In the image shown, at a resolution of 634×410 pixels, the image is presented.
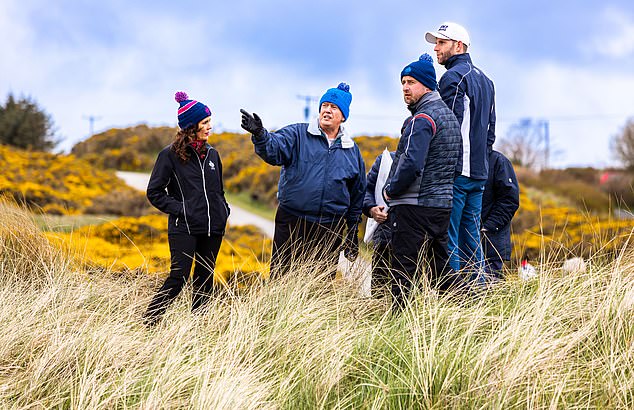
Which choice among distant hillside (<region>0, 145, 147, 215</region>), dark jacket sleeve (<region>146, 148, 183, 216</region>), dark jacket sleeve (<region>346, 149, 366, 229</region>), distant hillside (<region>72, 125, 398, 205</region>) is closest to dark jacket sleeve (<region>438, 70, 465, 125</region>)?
dark jacket sleeve (<region>346, 149, 366, 229</region>)

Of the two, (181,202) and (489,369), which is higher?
(181,202)

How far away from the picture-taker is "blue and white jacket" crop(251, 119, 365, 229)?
192 inches

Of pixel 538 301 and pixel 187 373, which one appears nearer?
pixel 187 373

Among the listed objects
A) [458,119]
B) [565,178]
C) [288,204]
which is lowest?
[565,178]

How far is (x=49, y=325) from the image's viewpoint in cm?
384

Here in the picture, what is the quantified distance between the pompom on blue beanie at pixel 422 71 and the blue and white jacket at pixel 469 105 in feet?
0.81

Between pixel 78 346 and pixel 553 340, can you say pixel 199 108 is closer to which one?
pixel 78 346

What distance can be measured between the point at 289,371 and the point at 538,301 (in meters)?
1.45

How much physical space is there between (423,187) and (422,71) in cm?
74

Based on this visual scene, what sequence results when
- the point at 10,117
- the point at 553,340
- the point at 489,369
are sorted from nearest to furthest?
1. the point at 489,369
2. the point at 553,340
3. the point at 10,117

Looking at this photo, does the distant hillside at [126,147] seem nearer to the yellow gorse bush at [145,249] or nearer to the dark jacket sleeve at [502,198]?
the yellow gorse bush at [145,249]

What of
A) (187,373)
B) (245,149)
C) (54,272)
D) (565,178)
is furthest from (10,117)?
(187,373)

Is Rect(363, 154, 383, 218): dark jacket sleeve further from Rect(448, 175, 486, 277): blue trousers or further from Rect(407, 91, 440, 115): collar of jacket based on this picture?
Rect(407, 91, 440, 115): collar of jacket

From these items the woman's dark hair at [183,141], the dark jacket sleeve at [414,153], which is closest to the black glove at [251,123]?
the woman's dark hair at [183,141]
